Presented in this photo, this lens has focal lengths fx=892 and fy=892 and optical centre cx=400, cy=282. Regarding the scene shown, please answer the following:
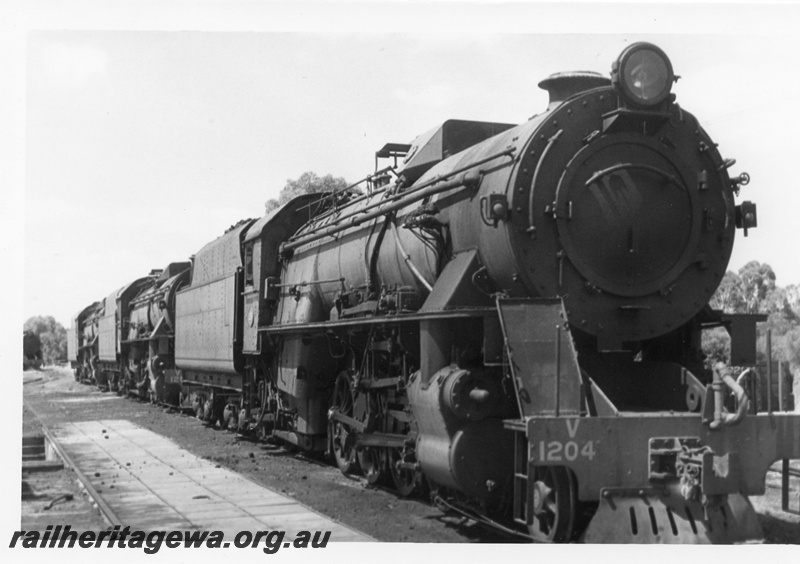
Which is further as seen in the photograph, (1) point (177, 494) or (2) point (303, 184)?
(2) point (303, 184)

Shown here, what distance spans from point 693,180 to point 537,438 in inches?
115

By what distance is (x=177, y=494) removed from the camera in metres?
10.7

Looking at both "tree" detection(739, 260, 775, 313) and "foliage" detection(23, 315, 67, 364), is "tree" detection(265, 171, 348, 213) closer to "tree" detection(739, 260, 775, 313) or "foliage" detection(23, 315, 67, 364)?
"foliage" detection(23, 315, 67, 364)

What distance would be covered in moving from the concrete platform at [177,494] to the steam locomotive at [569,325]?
4.29ft

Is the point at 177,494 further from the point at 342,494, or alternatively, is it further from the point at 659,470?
the point at 659,470

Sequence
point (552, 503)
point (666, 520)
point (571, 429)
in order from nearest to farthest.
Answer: point (666, 520)
point (571, 429)
point (552, 503)

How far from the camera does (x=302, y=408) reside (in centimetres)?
1286

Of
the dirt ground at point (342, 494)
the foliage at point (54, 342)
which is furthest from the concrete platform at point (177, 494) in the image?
the foliage at point (54, 342)

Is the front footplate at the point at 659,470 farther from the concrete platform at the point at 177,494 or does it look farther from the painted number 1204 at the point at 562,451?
the concrete platform at the point at 177,494

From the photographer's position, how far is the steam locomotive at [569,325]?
6.41m

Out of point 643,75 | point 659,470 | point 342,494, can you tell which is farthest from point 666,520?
point 342,494

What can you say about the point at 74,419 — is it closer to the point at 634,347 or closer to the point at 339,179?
the point at 634,347

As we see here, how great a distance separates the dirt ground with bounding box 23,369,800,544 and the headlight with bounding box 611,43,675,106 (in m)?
3.82

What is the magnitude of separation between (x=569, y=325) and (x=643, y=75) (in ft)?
7.13
